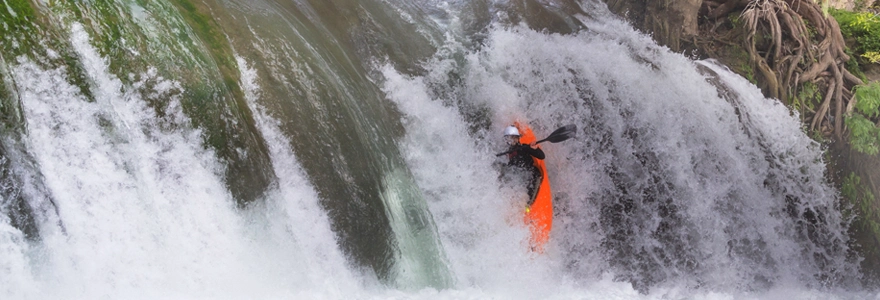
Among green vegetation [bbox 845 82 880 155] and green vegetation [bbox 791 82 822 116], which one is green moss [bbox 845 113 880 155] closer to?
green vegetation [bbox 845 82 880 155]

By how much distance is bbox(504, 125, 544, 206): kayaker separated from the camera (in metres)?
4.51

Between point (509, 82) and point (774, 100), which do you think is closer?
point (509, 82)

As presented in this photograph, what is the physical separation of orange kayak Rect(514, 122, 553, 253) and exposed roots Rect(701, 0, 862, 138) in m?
2.51

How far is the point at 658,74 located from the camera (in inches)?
206

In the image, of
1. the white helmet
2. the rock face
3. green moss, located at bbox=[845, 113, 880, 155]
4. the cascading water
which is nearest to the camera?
the cascading water

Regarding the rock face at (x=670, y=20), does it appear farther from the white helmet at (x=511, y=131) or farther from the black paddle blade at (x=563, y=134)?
the white helmet at (x=511, y=131)

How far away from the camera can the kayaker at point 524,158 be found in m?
4.51

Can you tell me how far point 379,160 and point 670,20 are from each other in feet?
11.2

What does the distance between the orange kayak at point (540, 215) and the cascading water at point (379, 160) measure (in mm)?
93

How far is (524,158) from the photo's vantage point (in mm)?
4527

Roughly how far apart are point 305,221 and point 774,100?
4249mm

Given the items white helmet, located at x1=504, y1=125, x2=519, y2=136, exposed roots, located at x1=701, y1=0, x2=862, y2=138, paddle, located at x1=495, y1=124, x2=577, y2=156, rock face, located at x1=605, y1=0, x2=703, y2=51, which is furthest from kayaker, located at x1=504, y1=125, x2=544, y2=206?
exposed roots, located at x1=701, y1=0, x2=862, y2=138

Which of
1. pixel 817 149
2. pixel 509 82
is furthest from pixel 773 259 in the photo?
pixel 509 82

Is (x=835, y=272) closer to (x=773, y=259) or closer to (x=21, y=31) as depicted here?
(x=773, y=259)
